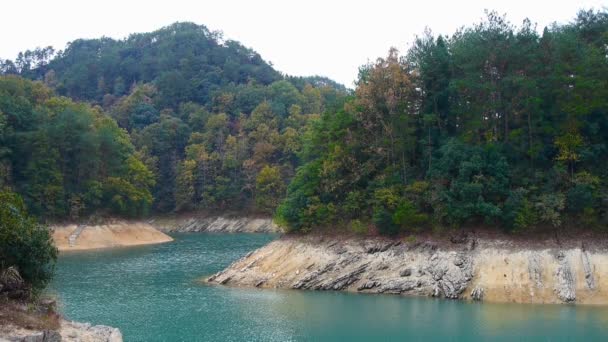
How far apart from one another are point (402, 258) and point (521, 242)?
852cm

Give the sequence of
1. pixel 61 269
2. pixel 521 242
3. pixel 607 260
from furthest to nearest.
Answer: pixel 61 269
pixel 521 242
pixel 607 260

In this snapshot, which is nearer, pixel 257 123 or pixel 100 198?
pixel 100 198

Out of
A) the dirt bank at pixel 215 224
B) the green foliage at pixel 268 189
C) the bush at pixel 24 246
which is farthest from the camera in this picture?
the green foliage at pixel 268 189

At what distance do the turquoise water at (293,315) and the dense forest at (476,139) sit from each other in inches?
361

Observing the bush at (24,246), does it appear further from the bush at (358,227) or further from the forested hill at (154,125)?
the forested hill at (154,125)

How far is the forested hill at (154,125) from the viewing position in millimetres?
86938

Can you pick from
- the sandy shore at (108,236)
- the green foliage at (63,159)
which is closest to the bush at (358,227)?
the sandy shore at (108,236)

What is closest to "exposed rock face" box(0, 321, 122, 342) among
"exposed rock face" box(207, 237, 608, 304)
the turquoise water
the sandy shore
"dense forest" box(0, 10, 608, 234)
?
the turquoise water

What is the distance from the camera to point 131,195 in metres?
95.0

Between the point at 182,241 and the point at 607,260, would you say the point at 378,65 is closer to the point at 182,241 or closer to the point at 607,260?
the point at 607,260

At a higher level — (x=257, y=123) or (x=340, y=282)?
(x=257, y=123)

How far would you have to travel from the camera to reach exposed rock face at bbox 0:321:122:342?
76.6ft

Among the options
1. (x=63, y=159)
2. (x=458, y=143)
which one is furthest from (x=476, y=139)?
(x=63, y=159)

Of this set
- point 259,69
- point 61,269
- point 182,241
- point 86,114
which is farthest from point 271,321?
point 259,69
